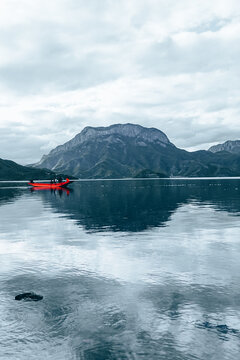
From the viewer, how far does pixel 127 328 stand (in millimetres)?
17438

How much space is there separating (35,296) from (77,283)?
406cm

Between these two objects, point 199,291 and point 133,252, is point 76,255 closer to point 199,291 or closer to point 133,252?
point 133,252

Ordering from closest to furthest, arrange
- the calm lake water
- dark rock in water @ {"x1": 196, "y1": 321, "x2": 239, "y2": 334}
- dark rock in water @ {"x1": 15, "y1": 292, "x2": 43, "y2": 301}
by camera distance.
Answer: the calm lake water < dark rock in water @ {"x1": 196, "y1": 321, "x2": 239, "y2": 334} < dark rock in water @ {"x1": 15, "y1": 292, "x2": 43, "y2": 301}

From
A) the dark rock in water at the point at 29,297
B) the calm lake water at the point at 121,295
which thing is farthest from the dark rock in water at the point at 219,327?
the dark rock in water at the point at 29,297

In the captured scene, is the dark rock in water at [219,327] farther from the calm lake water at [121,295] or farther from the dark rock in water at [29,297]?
the dark rock in water at [29,297]

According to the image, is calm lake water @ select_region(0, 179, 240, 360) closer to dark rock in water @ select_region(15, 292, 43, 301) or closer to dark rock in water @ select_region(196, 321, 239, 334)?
dark rock in water @ select_region(196, 321, 239, 334)

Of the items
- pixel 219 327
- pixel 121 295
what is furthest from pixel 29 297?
pixel 219 327

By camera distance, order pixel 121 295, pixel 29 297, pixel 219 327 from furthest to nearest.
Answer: pixel 121 295
pixel 29 297
pixel 219 327

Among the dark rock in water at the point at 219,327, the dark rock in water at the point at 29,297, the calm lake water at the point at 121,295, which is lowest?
the dark rock in water at the point at 219,327

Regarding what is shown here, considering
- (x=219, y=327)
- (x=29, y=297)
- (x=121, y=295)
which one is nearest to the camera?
(x=219, y=327)

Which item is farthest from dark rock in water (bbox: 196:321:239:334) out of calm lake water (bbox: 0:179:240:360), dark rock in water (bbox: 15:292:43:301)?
dark rock in water (bbox: 15:292:43:301)

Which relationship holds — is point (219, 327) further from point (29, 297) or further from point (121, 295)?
point (29, 297)

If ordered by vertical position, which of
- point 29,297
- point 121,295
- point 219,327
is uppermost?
point 29,297

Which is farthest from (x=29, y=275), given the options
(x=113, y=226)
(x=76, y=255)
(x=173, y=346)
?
(x=113, y=226)
